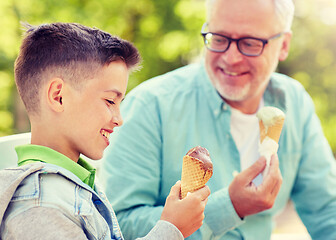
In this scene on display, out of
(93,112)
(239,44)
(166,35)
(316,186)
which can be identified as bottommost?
(316,186)

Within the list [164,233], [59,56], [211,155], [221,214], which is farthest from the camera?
[211,155]

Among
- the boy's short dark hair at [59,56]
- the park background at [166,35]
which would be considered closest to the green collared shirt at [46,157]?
the boy's short dark hair at [59,56]

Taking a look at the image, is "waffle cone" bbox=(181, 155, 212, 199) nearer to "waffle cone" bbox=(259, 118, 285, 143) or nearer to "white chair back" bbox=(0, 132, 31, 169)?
"waffle cone" bbox=(259, 118, 285, 143)

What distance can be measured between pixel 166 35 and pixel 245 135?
5235 millimetres

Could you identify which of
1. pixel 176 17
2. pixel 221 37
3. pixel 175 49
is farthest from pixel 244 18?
pixel 176 17

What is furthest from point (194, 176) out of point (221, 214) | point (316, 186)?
point (316, 186)

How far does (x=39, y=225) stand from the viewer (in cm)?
108

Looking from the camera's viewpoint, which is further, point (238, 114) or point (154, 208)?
point (238, 114)

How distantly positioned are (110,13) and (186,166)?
6.63 m

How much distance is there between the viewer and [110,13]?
7641 mm

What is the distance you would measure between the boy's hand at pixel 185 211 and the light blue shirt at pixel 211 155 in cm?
58

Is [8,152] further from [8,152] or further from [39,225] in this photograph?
[39,225]

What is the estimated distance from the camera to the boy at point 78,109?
1.24m

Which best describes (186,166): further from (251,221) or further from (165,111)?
(251,221)
